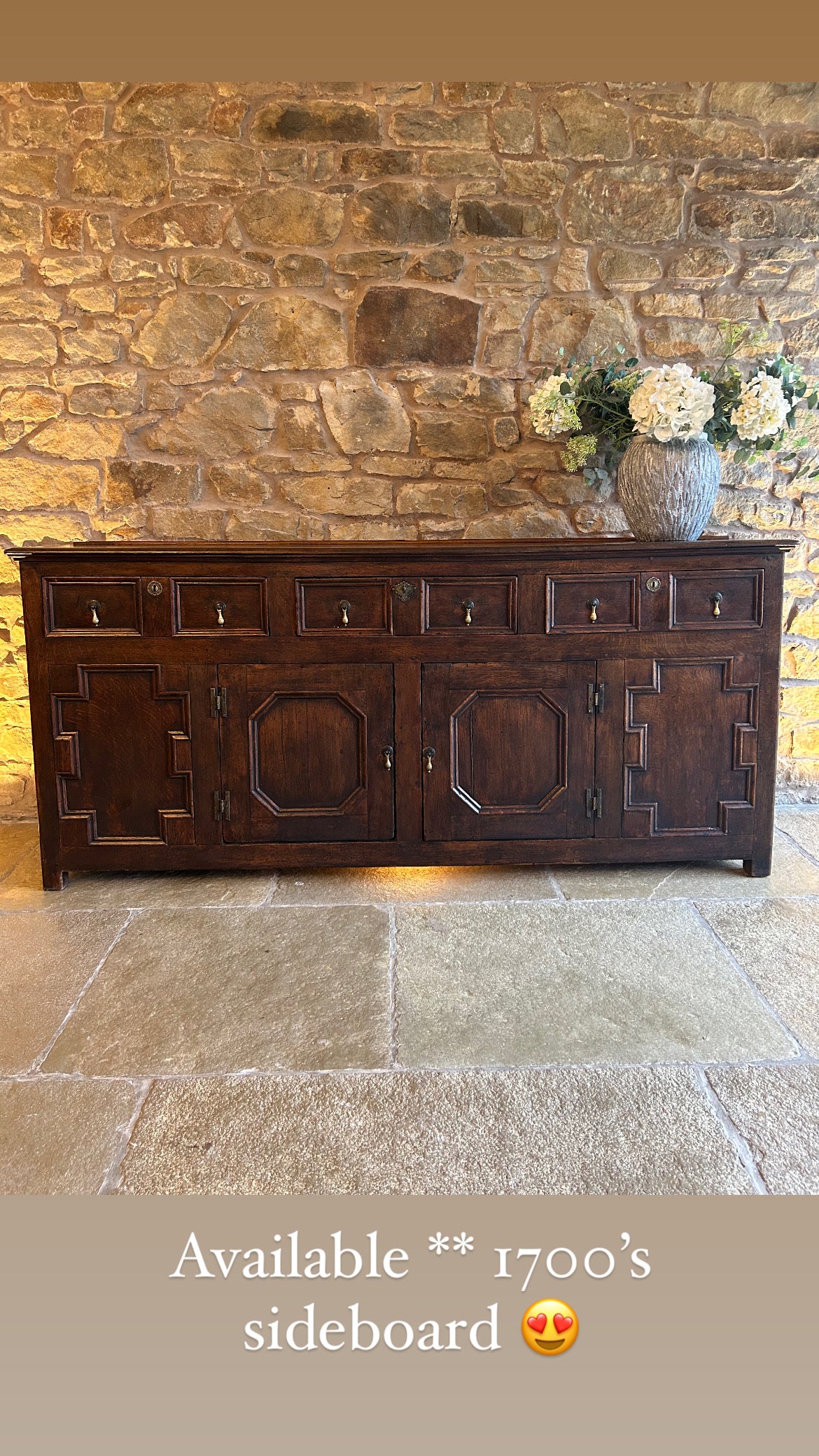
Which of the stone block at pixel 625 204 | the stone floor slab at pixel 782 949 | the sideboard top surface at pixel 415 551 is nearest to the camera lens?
the stone floor slab at pixel 782 949

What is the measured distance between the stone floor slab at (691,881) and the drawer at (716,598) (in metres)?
0.74

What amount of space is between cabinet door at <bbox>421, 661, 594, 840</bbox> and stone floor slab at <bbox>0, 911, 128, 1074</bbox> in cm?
97

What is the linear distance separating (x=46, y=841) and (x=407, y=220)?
7.61ft

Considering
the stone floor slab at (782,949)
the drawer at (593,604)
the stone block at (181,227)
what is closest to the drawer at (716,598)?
the drawer at (593,604)

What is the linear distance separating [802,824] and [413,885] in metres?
1.46

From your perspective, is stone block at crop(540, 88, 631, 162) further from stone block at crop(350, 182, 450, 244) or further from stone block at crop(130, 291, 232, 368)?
stone block at crop(130, 291, 232, 368)

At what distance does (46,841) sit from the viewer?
2881 mm

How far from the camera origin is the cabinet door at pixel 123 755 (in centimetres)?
281

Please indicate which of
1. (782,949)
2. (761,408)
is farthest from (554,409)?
(782,949)

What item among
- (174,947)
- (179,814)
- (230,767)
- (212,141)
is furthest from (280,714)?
(212,141)

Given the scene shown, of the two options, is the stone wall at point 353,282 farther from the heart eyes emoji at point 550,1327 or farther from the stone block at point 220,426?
the heart eyes emoji at point 550,1327

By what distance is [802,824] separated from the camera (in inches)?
134

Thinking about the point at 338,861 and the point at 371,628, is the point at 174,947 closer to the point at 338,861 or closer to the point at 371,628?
the point at 338,861

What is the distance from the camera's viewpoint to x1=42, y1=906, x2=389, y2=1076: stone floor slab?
6.58ft
